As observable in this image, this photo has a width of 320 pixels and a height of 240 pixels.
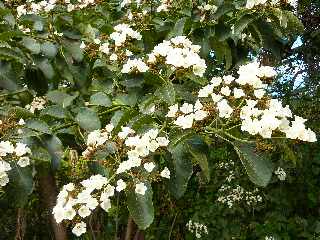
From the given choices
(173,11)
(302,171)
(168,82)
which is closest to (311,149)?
(302,171)

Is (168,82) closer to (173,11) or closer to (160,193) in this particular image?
(173,11)

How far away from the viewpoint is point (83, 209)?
1.34 meters

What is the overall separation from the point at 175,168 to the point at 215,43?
2.89 feet

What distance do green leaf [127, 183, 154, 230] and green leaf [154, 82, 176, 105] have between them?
0.96 ft

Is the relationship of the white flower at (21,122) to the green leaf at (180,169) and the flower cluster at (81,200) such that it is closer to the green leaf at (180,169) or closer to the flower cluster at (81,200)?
the flower cluster at (81,200)

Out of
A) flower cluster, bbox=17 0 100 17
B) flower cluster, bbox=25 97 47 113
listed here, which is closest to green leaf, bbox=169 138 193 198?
flower cluster, bbox=25 97 47 113

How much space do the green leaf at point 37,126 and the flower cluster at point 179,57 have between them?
36cm

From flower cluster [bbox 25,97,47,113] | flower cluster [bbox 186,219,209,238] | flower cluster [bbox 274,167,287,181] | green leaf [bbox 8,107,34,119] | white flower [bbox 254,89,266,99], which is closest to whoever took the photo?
white flower [bbox 254,89,266,99]

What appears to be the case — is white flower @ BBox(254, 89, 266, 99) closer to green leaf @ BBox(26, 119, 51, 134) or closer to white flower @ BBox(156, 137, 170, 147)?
white flower @ BBox(156, 137, 170, 147)

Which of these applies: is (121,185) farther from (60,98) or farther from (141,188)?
(60,98)

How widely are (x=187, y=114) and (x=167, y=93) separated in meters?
0.15

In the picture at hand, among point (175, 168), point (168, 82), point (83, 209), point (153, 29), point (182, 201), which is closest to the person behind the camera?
point (83, 209)

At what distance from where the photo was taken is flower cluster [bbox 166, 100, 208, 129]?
139 cm

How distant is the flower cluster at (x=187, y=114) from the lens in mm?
1388
